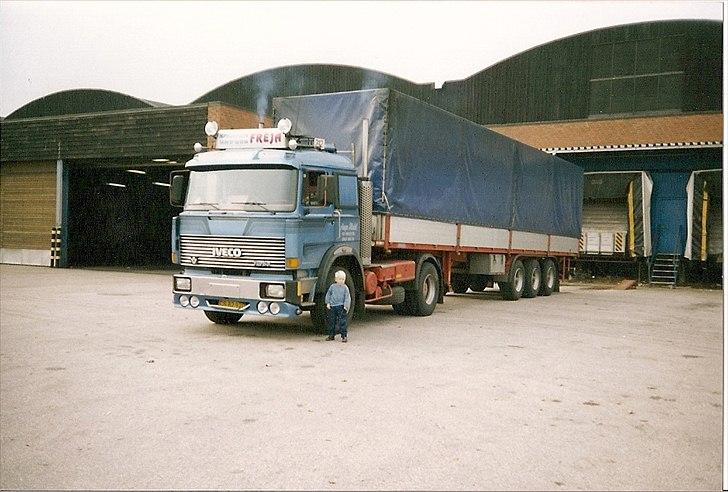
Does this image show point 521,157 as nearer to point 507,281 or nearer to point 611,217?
point 507,281

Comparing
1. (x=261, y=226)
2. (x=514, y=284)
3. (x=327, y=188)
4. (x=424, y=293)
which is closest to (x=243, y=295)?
(x=261, y=226)

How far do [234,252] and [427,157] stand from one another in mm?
4956

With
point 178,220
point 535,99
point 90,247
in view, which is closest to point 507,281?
point 178,220

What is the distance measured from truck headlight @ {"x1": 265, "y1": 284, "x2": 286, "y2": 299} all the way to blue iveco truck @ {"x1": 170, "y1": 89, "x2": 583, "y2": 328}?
0.6 inches

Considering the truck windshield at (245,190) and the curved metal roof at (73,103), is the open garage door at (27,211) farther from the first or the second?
the truck windshield at (245,190)

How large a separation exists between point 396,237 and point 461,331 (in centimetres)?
204

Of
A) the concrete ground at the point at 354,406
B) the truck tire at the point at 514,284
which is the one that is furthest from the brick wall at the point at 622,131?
the concrete ground at the point at 354,406

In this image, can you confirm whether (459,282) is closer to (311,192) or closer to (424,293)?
(424,293)

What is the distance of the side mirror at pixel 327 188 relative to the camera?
9.75 m

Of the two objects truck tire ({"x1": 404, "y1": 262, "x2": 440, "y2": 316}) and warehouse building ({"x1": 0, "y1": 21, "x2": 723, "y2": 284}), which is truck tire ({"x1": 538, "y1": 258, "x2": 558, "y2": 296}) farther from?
warehouse building ({"x1": 0, "y1": 21, "x2": 723, "y2": 284})

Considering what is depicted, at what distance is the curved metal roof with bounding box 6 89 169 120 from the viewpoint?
34.2 meters

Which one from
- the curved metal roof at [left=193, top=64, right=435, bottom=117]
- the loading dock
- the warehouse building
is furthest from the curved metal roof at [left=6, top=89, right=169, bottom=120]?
the warehouse building

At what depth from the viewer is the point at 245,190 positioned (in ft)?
32.2

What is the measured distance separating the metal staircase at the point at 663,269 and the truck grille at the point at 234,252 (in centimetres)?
2110
